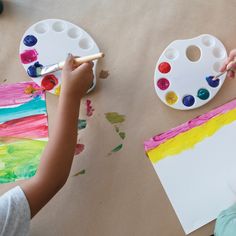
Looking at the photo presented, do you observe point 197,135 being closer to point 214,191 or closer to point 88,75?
point 214,191

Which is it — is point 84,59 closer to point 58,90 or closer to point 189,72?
point 58,90

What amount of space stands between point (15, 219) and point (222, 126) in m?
0.43

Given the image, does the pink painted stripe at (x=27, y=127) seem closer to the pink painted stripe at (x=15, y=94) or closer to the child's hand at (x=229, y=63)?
the pink painted stripe at (x=15, y=94)

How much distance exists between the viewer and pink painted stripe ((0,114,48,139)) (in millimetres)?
762

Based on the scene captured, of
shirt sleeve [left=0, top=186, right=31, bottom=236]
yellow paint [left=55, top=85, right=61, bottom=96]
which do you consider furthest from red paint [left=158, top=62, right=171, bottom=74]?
shirt sleeve [left=0, top=186, right=31, bottom=236]

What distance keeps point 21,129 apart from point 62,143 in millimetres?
116

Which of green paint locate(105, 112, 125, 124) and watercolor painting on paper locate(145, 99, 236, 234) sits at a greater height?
green paint locate(105, 112, 125, 124)

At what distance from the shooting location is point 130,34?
2.72 ft

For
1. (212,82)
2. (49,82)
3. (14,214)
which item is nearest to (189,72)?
(212,82)

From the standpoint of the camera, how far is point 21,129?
77 cm

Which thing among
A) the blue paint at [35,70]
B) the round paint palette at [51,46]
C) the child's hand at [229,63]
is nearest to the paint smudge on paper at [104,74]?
the round paint palette at [51,46]

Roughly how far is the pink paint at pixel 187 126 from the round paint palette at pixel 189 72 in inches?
1.1

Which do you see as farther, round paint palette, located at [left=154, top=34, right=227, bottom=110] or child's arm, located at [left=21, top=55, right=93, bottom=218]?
round paint palette, located at [left=154, top=34, right=227, bottom=110]

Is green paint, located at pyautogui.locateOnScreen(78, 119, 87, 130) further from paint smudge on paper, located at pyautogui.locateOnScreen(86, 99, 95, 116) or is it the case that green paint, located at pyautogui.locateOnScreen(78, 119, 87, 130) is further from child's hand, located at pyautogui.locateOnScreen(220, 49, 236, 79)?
child's hand, located at pyautogui.locateOnScreen(220, 49, 236, 79)
